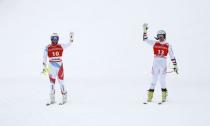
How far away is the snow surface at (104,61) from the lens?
456 inches

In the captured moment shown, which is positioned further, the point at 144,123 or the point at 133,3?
the point at 133,3

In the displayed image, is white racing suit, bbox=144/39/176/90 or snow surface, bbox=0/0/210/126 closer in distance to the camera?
snow surface, bbox=0/0/210/126

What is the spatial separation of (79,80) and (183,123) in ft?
28.0

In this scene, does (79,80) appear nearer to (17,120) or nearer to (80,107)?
(80,107)

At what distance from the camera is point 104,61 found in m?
22.1

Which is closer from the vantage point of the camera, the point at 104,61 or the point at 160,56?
the point at 160,56

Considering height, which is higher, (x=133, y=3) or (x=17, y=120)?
(x=133, y=3)

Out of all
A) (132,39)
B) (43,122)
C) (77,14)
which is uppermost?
(77,14)

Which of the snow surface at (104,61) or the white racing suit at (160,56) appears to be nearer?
the snow surface at (104,61)

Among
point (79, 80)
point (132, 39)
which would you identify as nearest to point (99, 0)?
point (132, 39)

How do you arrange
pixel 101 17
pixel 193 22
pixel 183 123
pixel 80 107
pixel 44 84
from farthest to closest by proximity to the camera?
pixel 101 17
pixel 193 22
pixel 44 84
pixel 80 107
pixel 183 123

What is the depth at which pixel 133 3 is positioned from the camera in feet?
85.9

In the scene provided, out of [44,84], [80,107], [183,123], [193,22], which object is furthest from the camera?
[193,22]

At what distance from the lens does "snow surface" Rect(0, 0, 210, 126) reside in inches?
456
